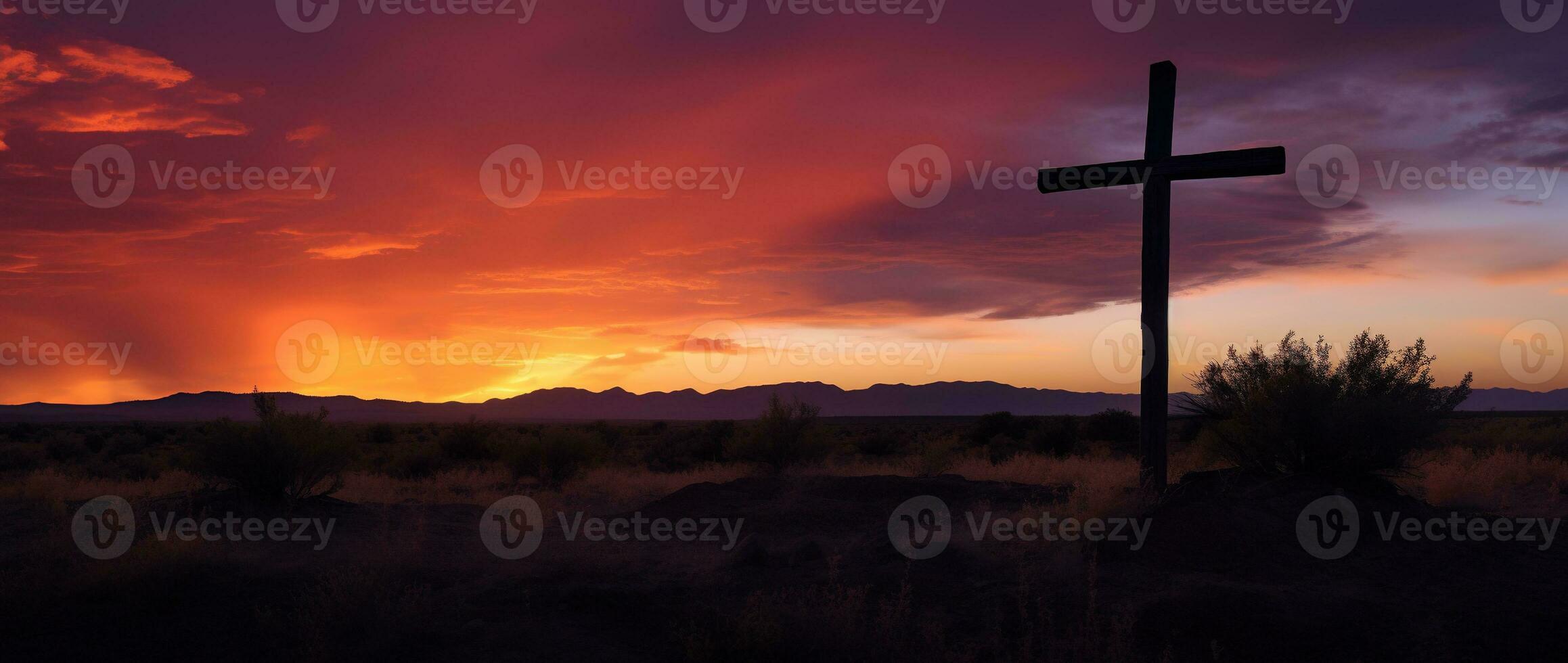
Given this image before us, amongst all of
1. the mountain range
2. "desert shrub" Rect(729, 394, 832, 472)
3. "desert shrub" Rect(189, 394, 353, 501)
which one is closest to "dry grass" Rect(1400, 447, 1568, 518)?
"desert shrub" Rect(729, 394, 832, 472)

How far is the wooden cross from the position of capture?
34.7 feet

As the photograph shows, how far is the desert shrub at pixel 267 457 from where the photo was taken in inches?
516

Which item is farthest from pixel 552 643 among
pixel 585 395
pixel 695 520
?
pixel 585 395

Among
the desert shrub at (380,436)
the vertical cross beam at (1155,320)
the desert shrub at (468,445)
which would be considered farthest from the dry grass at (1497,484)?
the desert shrub at (380,436)

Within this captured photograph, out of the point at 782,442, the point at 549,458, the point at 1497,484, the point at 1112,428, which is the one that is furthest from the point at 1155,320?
the point at 1112,428

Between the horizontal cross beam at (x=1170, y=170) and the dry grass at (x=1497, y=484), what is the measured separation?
4.22 meters

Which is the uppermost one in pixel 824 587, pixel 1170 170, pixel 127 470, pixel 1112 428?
pixel 1170 170

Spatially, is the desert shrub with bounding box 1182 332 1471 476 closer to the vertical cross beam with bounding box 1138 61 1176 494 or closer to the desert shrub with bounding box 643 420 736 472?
the vertical cross beam with bounding box 1138 61 1176 494

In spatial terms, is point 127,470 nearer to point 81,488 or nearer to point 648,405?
point 81,488

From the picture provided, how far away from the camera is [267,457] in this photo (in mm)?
13148

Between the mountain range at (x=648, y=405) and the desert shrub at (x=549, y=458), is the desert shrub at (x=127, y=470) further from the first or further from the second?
the mountain range at (x=648, y=405)

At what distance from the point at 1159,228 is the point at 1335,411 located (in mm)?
2913

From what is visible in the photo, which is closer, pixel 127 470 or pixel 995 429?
pixel 127 470

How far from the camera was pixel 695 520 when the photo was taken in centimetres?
1255
